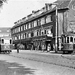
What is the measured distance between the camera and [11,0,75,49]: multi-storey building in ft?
135

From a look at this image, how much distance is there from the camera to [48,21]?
45094 mm

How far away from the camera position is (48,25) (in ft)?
147

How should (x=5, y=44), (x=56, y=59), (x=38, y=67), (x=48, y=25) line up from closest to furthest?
(x=38, y=67) < (x=56, y=59) < (x=5, y=44) < (x=48, y=25)

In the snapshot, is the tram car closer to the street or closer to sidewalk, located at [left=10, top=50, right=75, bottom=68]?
sidewalk, located at [left=10, top=50, right=75, bottom=68]

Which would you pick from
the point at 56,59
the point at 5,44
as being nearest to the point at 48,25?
the point at 5,44

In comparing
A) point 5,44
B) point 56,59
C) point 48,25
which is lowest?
point 56,59

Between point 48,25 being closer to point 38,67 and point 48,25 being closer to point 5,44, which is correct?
point 5,44

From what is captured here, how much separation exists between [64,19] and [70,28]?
238 cm

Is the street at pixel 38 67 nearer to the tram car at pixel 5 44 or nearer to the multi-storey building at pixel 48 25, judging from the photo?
the tram car at pixel 5 44

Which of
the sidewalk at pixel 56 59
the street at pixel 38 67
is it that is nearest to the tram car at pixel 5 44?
the sidewalk at pixel 56 59

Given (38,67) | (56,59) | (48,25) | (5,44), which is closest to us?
(38,67)

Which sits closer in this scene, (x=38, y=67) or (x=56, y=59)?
(x=38, y=67)

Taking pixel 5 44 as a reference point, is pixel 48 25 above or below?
above

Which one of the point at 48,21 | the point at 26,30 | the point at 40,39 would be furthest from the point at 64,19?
the point at 26,30
